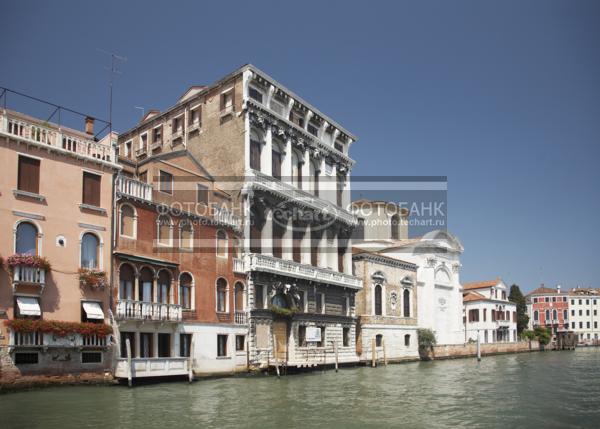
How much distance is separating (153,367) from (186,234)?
5.84 metres

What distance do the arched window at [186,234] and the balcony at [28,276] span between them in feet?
21.6

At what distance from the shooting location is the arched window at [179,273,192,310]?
24.7 meters

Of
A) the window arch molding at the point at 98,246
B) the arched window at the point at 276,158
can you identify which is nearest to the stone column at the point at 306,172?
the arched window at the point at 276,158

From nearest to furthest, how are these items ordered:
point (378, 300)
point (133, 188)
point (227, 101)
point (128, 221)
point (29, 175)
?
1. point (29, 175)
2. point (128, 221)
3. point (133, 188)
4. point (227, 101)
5. point (378, 300)

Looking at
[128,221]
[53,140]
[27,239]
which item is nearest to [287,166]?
[128,221]

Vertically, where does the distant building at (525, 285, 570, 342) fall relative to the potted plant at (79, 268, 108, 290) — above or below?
below

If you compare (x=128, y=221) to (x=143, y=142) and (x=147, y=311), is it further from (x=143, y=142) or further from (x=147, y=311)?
(x=143, y=142)

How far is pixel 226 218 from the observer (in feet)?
91.6

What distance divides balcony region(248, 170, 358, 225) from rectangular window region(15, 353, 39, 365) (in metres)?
13.0

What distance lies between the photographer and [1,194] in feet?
61.4

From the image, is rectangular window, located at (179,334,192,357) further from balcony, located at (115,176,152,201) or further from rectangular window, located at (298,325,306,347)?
rectangular window, located at (298,325,306,347)

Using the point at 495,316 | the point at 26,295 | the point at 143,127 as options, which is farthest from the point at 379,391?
the point at 495,316

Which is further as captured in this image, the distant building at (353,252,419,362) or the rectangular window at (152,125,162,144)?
the distant building at (353,252,419,362)

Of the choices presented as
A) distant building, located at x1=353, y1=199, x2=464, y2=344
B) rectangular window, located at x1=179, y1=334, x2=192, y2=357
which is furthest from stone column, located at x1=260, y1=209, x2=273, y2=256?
distant building, located at x1=353, y1=199, x2=464, y2=344
